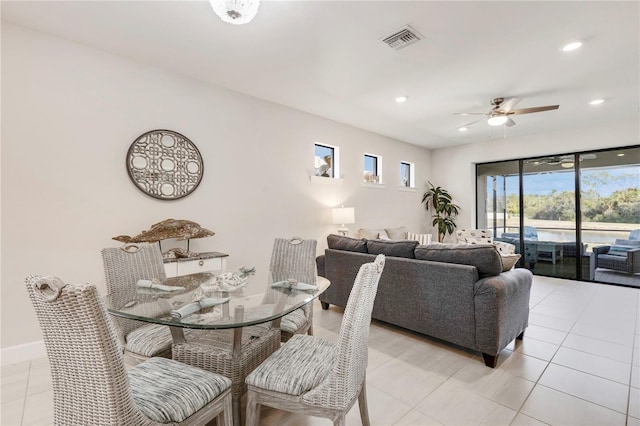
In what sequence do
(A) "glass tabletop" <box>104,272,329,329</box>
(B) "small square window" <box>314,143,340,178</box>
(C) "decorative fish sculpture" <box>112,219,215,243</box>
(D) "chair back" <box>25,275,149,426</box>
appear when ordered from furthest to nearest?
(B) "small square window" <box>314,143,340,178</box>
(C) "decorative fish sculpture" <box>112,219,215,243</box>
(A) "glass tabletop" <box>104,272,329,329</box>
(D) "chair back" <box>25,275,149,426</box>

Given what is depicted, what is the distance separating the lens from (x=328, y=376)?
4.23ft

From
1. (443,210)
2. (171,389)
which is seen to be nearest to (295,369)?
(171,389)

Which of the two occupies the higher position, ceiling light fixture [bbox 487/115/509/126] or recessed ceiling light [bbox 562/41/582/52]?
recessed ceiling light [bbox 562/41/582/52]

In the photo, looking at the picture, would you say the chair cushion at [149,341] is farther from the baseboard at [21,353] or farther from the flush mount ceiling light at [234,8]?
the flush mount ceiling light at [234,8]

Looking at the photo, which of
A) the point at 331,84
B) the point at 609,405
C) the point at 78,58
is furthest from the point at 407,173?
the point at 78,58

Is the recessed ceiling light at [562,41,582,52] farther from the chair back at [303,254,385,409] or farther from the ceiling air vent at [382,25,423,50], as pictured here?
the chair back at [303,254,385,409]

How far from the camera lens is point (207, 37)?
2.58 m

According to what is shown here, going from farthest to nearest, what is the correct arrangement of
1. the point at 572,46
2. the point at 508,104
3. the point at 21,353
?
1. the point at 508,104
2. the point at 572,46
3. the point at 21,353

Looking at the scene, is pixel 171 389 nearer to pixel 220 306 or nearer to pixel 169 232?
pixel 220 306

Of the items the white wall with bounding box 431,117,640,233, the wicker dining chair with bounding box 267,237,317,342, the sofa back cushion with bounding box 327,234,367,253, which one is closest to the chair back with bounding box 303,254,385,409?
the wicker dining chair with bounding box 267,237,317,342

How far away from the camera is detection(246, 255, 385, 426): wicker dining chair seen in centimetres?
127

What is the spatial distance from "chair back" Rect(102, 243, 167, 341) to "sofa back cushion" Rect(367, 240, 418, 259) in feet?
6.66

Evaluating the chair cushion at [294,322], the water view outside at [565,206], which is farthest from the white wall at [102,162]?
the water view outside at [565,206]

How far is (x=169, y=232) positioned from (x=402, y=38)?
2.84 meters
